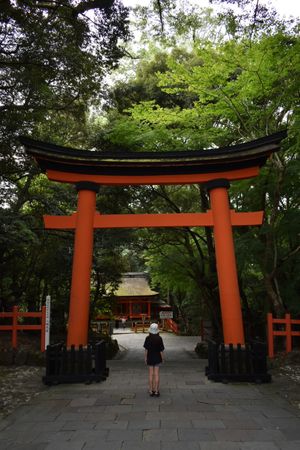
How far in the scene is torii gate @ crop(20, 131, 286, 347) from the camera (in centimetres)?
971

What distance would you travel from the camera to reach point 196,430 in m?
5.34

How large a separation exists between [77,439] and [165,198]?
12.8m

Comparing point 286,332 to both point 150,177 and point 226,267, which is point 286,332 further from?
point 150,177

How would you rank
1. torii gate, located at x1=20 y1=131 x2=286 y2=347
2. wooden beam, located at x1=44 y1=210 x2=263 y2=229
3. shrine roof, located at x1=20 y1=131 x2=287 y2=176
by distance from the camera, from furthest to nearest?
wooden beam, located at x1=44 y1=210 x2=263 y2=229 → shrine roof, located at x1=20 y1=131 x2=287 y2=176 → torii gate, located at x1=20 y1=131 x2=286 y2=347

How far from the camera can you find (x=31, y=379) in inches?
362

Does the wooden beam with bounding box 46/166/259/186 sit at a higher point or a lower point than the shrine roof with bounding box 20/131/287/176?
lower

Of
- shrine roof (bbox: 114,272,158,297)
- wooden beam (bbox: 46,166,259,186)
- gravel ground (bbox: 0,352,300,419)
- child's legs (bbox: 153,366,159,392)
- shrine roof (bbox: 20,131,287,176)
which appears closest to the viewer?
gravel ground (bbox: 0,352,300,419)

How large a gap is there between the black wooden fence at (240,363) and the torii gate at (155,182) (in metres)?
0.60

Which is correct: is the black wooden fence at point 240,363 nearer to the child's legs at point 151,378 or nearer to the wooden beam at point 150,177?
the child's legs at point 151,378

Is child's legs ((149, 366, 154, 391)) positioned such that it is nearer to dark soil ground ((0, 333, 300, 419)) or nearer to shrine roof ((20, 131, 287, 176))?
dark soil ground ((0, 333, 300, 419))

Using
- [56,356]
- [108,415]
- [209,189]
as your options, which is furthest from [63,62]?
[108,415]

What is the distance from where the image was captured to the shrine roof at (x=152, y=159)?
10.1 meters

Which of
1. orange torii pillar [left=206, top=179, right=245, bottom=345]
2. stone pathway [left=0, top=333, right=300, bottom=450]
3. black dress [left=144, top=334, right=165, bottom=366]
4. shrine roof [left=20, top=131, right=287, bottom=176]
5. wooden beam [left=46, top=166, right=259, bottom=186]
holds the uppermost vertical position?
shrine roof [left=20, top=131, right=287, bottom=176]

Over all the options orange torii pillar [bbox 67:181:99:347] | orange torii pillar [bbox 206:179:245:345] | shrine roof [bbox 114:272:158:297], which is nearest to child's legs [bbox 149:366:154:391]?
orange torii pillar [bbox 67:181:99:347]
